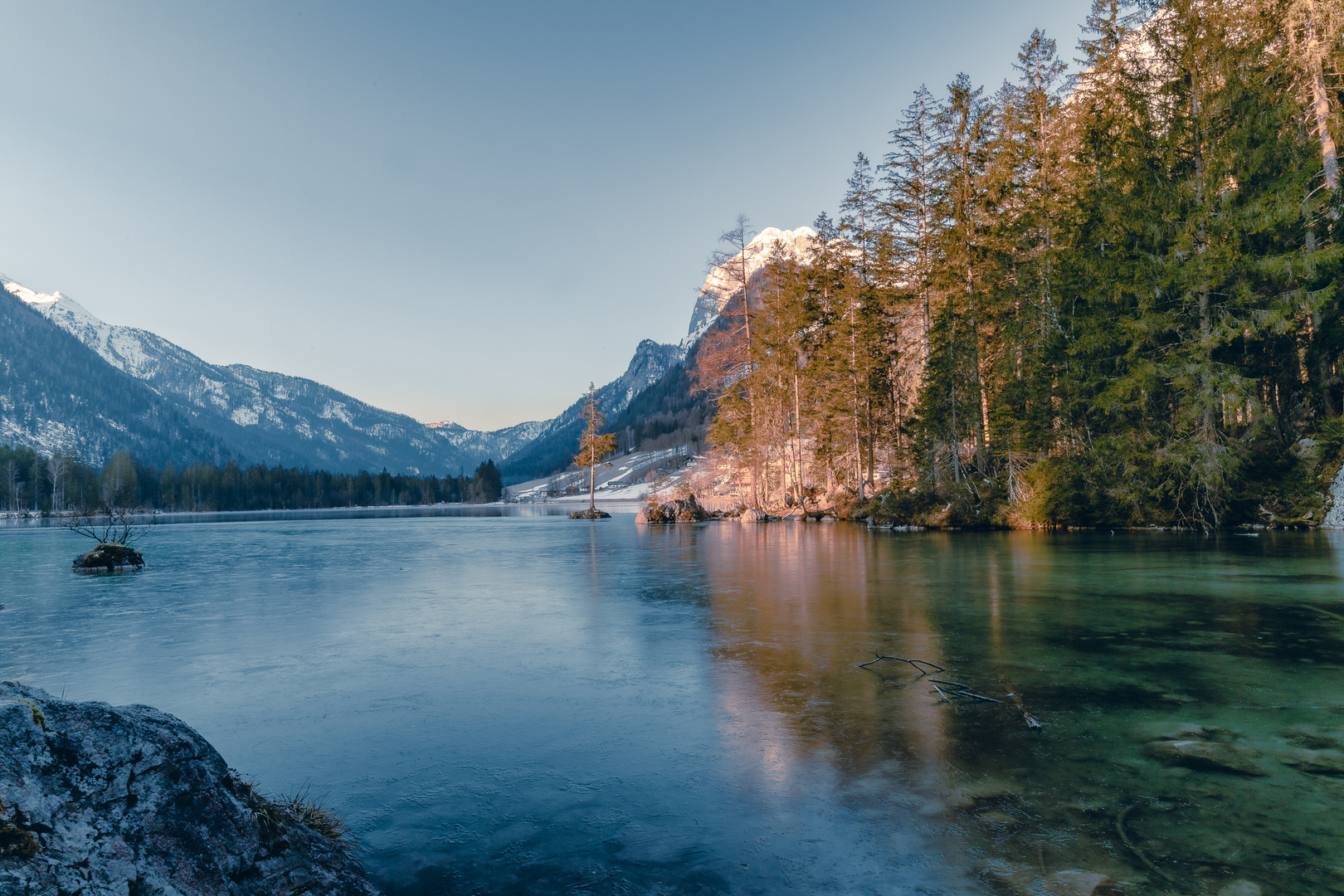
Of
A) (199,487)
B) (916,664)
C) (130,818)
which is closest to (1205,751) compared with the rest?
(916,664)

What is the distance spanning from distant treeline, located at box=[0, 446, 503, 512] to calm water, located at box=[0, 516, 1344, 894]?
108978 mm

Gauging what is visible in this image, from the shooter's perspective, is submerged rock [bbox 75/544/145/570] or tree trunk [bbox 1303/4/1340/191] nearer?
submerged rock [bbox 75/544/145/570]

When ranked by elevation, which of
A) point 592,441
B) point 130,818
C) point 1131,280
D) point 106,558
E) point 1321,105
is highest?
point 1321,105

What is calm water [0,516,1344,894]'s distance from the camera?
3.77 meters

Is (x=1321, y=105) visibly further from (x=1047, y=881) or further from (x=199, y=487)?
(x=199, y=487)

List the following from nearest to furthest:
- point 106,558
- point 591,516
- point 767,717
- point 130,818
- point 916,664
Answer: point 130,818 → point 767,717 → point 916,664 → point 106,558 → point 591,516

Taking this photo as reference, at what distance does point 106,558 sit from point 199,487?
146 m

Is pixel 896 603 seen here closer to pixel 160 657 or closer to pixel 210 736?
pixel 210 736

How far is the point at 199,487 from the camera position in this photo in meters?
140

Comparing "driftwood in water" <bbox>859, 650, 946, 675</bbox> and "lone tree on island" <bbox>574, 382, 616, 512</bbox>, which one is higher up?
"lone tree on island" <bbox>574, 382, 616, 512</bbox>

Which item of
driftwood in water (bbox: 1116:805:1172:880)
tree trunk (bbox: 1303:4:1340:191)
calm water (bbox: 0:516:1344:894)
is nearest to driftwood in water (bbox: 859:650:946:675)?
calm water (bbox: 0:516:1344:894)

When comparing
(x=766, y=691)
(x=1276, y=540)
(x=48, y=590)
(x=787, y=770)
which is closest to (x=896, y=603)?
(x=766, y=691)

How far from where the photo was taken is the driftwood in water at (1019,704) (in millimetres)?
5574

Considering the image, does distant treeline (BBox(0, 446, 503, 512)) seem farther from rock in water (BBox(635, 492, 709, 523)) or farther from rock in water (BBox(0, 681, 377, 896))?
rock in water (BBox(0, 681, 377, 896))
